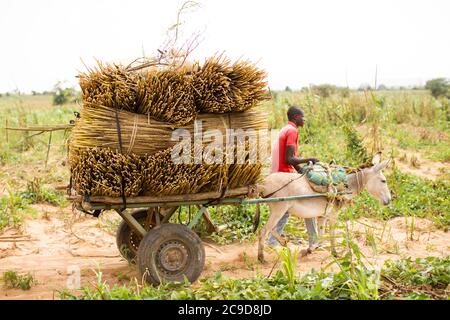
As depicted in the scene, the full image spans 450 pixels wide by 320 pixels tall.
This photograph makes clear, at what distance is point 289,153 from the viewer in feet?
20.8

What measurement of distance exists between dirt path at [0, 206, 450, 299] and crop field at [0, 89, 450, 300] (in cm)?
1

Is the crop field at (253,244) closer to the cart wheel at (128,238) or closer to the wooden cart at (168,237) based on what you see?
the cart wheel at (128,238)

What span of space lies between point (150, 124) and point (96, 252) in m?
2.67

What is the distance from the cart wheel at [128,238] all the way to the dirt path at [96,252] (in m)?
0.16

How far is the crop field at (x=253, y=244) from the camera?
441 centimetres

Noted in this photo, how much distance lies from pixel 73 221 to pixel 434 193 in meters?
5.70

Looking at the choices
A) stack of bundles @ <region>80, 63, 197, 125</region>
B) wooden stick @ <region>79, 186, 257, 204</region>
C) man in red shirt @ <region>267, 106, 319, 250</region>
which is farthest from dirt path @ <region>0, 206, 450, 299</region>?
stack of bundles @ <region>80, 63, 197, 125</region>

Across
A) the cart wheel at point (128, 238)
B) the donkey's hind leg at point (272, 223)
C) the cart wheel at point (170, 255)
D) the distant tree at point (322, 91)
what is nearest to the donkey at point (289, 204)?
the donkey's hind leg at point (272, 223)

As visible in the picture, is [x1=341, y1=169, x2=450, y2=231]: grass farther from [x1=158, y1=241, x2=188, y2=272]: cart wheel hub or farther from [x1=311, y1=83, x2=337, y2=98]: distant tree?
[x1=311, y1=83, x2=337, y2=98]: distant tree

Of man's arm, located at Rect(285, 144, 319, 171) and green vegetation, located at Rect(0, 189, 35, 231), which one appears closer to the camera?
man's arm, located at Rect(285, 144, 319, 171)

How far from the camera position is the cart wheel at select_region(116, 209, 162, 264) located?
5.96m

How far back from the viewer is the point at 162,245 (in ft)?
17.0

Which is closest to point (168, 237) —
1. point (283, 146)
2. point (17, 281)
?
point (17, 281)
